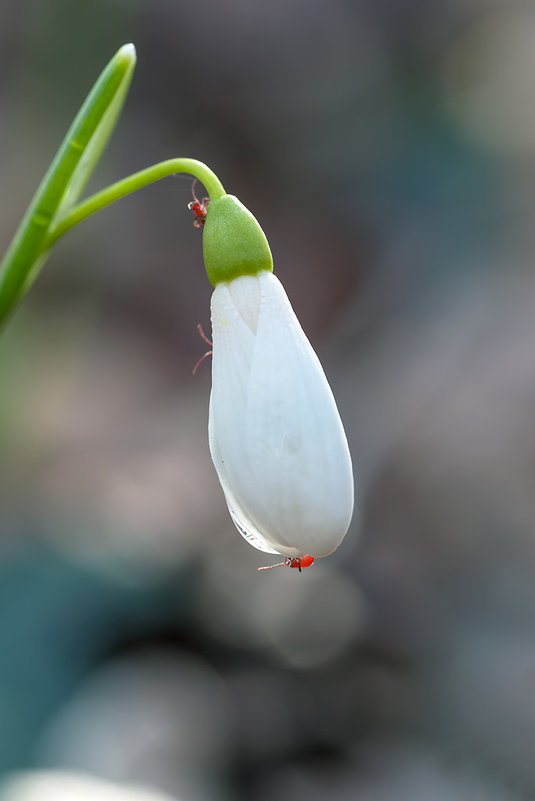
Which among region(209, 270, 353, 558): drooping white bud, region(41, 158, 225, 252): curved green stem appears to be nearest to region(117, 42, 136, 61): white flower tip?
region(41, 158, 225, 252): curved green stem

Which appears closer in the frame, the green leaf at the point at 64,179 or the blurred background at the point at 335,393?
the green leaf at the point at 64,179

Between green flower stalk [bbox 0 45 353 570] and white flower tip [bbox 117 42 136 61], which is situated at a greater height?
white flower tip [bbox 117 42 136 61]

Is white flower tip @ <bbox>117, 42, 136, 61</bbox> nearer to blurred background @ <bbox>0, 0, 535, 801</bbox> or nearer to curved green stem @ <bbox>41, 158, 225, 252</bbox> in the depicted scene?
curved green stem @ <bbox>41, 158, 225, 252</bbox>

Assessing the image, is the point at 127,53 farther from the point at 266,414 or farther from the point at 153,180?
the point at 266,414

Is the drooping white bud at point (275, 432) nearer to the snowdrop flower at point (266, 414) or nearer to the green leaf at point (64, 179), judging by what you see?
the snowdrop flower at point (266, 414)

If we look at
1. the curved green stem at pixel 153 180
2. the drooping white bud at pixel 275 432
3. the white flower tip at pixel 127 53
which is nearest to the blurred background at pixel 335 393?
the drooping white bud at pixel 275 432
